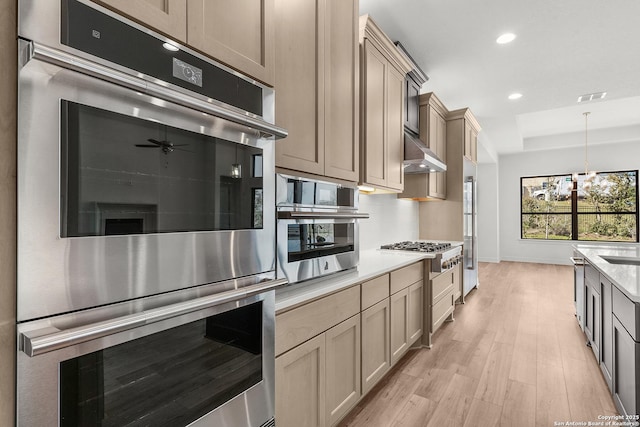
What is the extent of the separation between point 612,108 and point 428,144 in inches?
152

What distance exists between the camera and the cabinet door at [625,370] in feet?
5.43

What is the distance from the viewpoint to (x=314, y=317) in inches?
59.6

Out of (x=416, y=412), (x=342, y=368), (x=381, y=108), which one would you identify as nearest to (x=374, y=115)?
(x=381, y=108)

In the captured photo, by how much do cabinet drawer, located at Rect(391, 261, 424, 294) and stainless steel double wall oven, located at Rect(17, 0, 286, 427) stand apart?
1.37 metres

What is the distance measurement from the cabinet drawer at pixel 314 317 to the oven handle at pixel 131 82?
78 centimetres

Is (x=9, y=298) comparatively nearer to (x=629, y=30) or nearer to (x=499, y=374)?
(x=499, y=374)

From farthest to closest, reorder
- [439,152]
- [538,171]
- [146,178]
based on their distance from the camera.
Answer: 1. [538,171]
2. [439,152]
3. [146,178]

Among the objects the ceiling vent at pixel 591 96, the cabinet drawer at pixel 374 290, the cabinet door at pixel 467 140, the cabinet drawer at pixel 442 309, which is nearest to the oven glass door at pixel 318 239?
the cabinet drawer at pixel 374 290

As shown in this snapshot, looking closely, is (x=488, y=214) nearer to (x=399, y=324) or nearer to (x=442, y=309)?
(x=442, y=309)

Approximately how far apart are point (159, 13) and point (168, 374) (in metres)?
0.99

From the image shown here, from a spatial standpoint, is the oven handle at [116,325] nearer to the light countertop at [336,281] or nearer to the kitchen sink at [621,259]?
the light countertop at [336,281]

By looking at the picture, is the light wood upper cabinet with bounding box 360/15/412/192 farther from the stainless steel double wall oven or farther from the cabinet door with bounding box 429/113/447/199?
the stainless steel double wall oven

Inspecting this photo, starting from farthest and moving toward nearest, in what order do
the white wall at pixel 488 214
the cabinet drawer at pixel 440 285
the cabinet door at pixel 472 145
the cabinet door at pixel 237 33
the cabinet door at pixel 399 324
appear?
1. the white wall at pixel 488 214
2. the cabinet door at pixel 472 145
3. the cabinet drawer at pixel 440 285
4. the cabinet door at pixel 399 324
5. the cabinet door at pixel 237 33

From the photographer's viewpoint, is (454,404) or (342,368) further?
(454,404)
